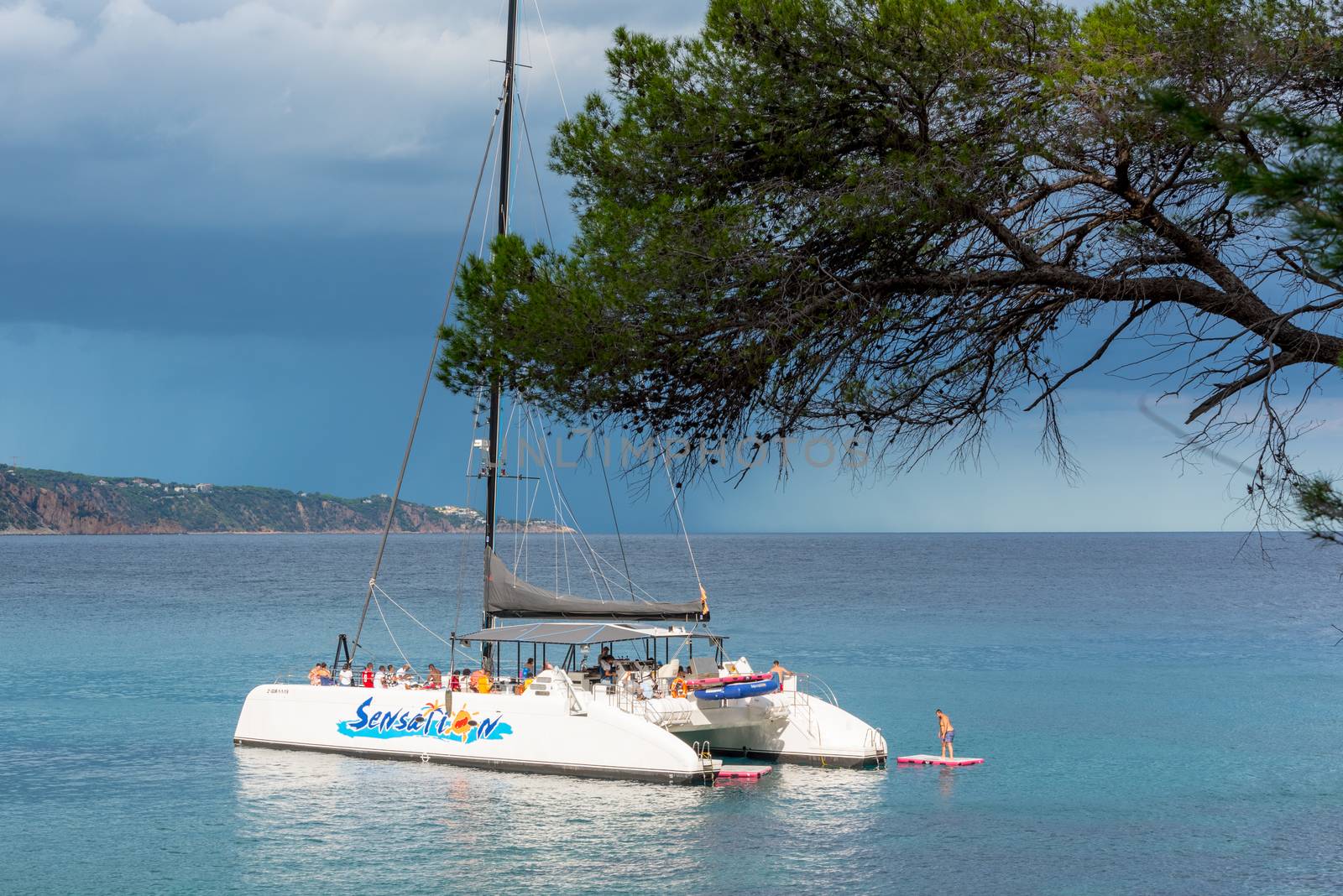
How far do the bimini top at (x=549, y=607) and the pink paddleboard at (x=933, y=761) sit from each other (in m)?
5.61

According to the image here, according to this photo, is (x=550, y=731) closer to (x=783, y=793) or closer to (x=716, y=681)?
(x=716, y=681)

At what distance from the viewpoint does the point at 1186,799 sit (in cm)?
2712

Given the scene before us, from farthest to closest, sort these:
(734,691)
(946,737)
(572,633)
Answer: (946,737), (572,633), (734,691)

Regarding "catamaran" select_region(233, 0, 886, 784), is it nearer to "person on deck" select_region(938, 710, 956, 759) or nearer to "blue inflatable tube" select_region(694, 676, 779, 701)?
"blue inflatable tube" select_region(694, 676, 779, 701)

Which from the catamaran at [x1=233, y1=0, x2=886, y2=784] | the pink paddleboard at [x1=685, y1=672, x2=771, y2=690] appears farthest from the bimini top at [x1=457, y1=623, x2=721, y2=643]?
the pink paddleboard at [x1=685, y1=672, x2=771, y2=690]

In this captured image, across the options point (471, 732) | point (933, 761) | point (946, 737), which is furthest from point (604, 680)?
point (946, 737)

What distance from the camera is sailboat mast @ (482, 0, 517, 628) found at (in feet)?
97.6

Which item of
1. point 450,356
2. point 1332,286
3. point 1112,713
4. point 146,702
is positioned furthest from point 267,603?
point 1332,286

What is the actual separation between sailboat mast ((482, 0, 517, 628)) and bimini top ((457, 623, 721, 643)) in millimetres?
1428

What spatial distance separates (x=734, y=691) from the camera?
2842 cm

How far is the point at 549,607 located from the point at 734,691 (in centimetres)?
500

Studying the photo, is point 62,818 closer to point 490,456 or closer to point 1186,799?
point 490,456

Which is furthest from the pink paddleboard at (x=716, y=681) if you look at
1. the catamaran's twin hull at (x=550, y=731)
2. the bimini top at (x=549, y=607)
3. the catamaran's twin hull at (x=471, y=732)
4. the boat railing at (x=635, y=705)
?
the bimini top at (x=549, y=607)

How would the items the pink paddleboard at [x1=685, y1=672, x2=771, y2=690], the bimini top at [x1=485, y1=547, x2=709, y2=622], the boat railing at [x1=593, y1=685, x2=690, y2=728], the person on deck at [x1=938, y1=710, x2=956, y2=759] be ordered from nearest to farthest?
the boat railing at [x1=593, y1=685, x2=690, y2=728] < the pink paddleboard at [x1=685, y1=672, x2=771, y2=690] < the bimini top at [x1=485, y1=547, x2=709, y2=622] < the person on deck at [x1=938, y1=710, x2=956, y2=759]
